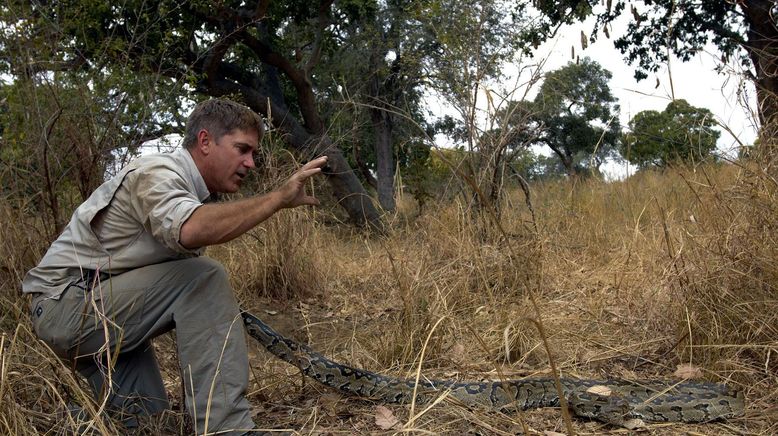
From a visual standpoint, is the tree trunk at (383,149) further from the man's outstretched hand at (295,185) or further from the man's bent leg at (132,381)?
the man's outstretched hand at (295,185)

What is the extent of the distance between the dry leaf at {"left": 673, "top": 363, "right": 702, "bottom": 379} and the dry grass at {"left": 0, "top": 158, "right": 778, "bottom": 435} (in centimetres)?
5

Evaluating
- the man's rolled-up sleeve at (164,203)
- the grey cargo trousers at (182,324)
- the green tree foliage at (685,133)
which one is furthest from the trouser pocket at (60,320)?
Answer: the green tree foliage at (685,133)

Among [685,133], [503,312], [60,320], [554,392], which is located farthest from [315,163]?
[685,133]

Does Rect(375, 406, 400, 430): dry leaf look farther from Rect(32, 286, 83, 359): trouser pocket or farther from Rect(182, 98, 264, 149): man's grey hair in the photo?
Rect(182, 98, 264, 149): man's grey hair

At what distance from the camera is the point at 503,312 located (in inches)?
200

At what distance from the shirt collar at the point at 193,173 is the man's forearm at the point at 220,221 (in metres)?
0.63

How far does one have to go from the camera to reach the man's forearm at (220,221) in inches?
119

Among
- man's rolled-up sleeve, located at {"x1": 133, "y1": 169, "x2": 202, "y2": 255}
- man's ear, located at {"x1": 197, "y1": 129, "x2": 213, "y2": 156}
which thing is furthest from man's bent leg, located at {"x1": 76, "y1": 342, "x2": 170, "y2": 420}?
man's ear, located at {"x1": 197, "y1": 129, "x2": 213, "y2": 156}

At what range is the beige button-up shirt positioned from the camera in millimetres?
3330

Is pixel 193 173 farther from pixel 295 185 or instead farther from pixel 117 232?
pixel 295 185

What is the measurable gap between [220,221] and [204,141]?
0.87 metres

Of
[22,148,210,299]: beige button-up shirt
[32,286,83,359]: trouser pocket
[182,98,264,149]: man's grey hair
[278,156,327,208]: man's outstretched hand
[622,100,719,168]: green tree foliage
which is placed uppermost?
[622,100,719,168]: green tree foliage

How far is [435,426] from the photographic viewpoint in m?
3.58

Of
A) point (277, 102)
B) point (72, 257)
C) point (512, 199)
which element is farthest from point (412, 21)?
point (72, 257)
